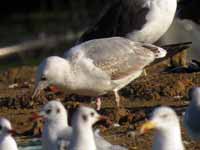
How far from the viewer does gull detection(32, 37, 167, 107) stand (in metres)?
10.3

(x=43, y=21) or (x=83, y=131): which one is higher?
(x=43, y=21)

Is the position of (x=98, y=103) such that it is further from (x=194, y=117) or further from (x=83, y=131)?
(x=83, y=131)

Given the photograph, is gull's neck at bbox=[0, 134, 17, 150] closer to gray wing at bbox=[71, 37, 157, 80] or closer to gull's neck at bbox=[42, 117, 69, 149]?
gull's neck at bbox=[42, 117, 69, 149]

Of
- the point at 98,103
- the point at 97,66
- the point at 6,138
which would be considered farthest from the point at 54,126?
the point at 98,103

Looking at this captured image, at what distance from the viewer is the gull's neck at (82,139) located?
7969 millimetres

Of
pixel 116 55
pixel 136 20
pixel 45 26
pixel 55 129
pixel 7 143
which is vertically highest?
pixel 45 26

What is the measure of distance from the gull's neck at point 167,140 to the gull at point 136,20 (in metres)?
4.91

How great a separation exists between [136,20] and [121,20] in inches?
9.3

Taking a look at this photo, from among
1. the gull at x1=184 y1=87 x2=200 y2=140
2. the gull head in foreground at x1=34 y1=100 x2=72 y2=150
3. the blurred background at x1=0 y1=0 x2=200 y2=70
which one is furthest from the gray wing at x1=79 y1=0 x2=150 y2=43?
the gull head in foreground at x1=34 y1=100 x2=72 y2=150

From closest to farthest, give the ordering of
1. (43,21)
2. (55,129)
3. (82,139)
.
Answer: (82,139) < (55,129) < (43,21)

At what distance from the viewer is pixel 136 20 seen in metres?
13.0

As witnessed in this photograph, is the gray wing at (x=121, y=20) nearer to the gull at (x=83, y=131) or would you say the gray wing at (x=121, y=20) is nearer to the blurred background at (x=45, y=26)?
the blurred background at (x=45, y=26)

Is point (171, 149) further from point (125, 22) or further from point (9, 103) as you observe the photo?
point (125, 22)

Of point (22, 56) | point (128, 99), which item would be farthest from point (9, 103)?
point (22, 56)
